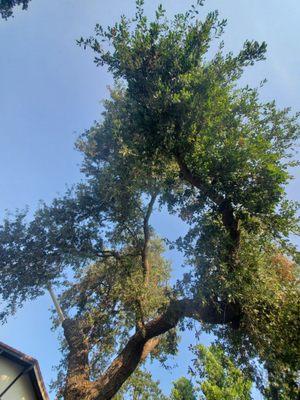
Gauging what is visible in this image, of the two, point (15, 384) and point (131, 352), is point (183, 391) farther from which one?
point (15, 384)

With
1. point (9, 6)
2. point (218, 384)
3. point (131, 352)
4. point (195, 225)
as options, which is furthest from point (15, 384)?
point (218, 384)

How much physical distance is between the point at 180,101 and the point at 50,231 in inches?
408

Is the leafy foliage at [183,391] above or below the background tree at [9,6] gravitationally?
below

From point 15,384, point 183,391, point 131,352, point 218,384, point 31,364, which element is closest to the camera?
point 15,384

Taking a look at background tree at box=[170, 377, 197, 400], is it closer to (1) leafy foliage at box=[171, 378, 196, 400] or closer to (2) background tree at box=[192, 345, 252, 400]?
(1) leafy foliage at box=[171, 378, 196, 400]

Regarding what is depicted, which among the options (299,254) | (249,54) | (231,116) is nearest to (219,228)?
(299,254)

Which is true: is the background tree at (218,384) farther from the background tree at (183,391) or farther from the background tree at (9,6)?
the background tree at (9,6)

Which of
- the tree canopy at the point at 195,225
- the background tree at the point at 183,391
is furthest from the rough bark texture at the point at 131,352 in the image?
Result: the background tree at the point at 183,391

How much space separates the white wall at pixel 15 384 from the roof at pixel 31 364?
0.17 m

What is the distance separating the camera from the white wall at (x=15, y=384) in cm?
1170

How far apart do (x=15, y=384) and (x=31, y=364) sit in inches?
37.4

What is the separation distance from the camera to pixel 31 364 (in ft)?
39.7

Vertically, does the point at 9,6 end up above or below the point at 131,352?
above

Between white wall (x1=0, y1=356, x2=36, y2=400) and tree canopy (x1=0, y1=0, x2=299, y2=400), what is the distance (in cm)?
154
